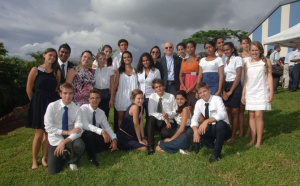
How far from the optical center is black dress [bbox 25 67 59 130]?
4.42 meters

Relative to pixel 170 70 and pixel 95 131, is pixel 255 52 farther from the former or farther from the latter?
pixel 95 131

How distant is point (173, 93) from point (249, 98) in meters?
1.67

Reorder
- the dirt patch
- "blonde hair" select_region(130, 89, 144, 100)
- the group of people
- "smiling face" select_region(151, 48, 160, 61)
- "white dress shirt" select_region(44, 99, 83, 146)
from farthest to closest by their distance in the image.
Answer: the dirt patch
"smiling face" select_region(151, 48, 160, 61)
"blonde hair" select_region(130, 89, 144, 100)
the group of people
"white dress shirt" select_region(44, 99, 83, 146)

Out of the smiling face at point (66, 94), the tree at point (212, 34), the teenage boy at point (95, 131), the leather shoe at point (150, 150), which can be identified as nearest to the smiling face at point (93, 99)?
the teenage boy at point (95, 131)

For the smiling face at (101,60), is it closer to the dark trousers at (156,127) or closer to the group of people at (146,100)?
the group of people at (146,100)

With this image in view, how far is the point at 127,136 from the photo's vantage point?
17.2 feet

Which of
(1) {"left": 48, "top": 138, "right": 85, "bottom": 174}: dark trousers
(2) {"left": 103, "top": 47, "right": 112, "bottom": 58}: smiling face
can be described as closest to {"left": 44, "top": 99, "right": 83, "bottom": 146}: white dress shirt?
(1) {"left": 48, "top": 138, "right": 85, "bottom": 174}: dark trousers

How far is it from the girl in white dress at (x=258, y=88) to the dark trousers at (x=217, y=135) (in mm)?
876

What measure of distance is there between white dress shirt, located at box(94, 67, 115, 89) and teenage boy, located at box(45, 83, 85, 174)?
42.1 inches

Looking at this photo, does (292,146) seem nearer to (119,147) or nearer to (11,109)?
(119,147)

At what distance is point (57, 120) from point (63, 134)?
0.29 meters

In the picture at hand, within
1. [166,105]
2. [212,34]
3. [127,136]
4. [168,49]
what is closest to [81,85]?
[127,136]

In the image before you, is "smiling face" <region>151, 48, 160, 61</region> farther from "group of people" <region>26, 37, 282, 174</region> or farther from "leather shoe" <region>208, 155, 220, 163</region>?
"leather shoe" <region>208, 155, 220, 163</region>

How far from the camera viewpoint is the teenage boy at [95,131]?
446 cm
